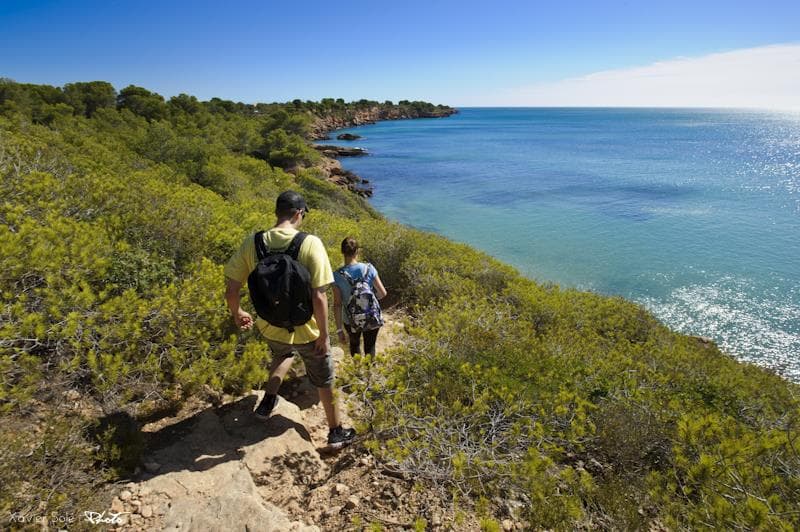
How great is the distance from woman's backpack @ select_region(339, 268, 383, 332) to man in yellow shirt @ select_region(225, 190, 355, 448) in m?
0.94

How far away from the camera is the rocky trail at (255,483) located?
2.66m

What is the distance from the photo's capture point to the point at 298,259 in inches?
124

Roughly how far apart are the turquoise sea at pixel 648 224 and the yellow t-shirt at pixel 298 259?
13.5 meters

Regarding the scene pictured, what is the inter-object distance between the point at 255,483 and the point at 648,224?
26.2 meters

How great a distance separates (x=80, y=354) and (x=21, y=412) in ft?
1.86

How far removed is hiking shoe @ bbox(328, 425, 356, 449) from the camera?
12.2 ft

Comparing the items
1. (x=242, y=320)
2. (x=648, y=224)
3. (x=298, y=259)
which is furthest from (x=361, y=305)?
(x=648, y=224)

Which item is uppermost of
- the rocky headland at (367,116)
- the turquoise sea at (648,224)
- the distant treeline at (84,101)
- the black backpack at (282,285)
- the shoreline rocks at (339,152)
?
the rocky headland at (367,116)

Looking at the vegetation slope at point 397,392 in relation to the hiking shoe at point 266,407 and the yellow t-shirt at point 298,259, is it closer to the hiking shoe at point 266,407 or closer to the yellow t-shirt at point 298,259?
the hiking shoe at point 266,407

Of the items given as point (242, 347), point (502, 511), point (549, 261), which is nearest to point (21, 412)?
point (242, 347)

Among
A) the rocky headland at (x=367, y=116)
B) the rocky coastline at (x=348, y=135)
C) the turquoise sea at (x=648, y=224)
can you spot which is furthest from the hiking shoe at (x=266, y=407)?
the rocky headland at (x=367, y=116)

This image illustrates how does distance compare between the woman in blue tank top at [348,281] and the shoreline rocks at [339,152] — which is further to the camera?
the shoreline rocks at [339,152]

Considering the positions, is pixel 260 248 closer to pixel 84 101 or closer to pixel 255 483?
pixel 255 483

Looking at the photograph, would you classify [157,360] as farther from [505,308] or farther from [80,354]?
[505,308]
